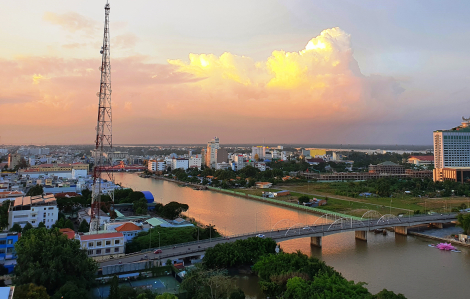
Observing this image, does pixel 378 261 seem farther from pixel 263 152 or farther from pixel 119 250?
pixel 263 152

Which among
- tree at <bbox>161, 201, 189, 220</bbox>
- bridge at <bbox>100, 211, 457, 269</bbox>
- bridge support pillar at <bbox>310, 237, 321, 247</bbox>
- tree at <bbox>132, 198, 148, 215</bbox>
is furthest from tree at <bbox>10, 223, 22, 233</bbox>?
bridge support pillar at <bbox>310, 237, 321, 247</bbox>

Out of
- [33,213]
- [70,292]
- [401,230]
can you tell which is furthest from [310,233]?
[33,213]

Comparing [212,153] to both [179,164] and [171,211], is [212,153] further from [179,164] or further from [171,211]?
[171,211]

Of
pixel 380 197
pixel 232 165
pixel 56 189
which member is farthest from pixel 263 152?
pixel 56 189

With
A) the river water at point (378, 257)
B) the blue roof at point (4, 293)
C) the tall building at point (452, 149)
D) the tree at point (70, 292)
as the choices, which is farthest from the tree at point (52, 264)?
the tall building at point (452, 149)

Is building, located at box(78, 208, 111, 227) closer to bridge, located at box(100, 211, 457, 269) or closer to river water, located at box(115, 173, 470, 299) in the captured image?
bridge, located at box(100, 211, 457, 269)

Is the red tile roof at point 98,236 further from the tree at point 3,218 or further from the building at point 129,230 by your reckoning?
the tree at point 3,218
